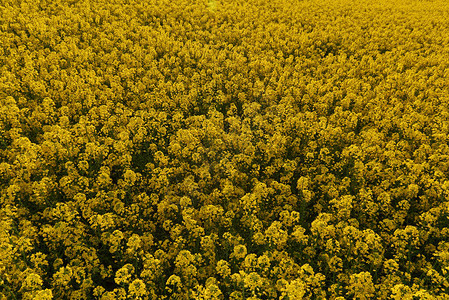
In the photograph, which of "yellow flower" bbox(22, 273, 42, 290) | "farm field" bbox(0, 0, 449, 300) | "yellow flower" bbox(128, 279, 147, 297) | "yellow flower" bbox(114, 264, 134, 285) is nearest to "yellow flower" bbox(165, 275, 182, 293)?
"farm field" bbox(0, 0, 449, 300)

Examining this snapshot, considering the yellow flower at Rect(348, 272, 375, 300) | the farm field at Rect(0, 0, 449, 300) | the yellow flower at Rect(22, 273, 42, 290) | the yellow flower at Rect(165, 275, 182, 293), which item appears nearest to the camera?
the yellow flower at Rect(22, 273, 42, 290)

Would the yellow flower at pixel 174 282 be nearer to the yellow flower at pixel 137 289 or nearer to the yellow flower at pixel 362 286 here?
the yellow flower at pixel 137 289

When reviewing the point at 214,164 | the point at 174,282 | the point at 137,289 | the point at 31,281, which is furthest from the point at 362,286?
the point at 31,281

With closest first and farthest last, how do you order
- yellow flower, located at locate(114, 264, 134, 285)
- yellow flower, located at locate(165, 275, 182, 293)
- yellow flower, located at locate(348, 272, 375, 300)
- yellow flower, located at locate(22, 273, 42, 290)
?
1. yellow flower, located at locate(22, 273, 42, 290)
2. yellow flower, located at locate(114, 264, 134, 285)
3. yellow flower, located at locate(165, 275, 182, 293)
4. yellow flower, located at locate(348, 272, 375, 300)

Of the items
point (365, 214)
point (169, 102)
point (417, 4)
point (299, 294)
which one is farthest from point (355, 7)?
point (299, 294)

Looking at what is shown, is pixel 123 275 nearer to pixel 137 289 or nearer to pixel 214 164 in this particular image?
pixel 137 289

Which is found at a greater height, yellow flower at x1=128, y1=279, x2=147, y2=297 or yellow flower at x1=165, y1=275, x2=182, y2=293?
yellow flower at x1=128, y1=279, x2=147, y2=297

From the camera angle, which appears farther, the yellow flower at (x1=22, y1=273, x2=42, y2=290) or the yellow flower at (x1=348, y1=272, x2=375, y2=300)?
the yellow flower at (x1=348, y1=272, x2=375, y2=300)

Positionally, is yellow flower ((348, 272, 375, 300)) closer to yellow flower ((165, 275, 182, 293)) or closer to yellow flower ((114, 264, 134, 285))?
yellow flower ((165, 275, 182, 293))
